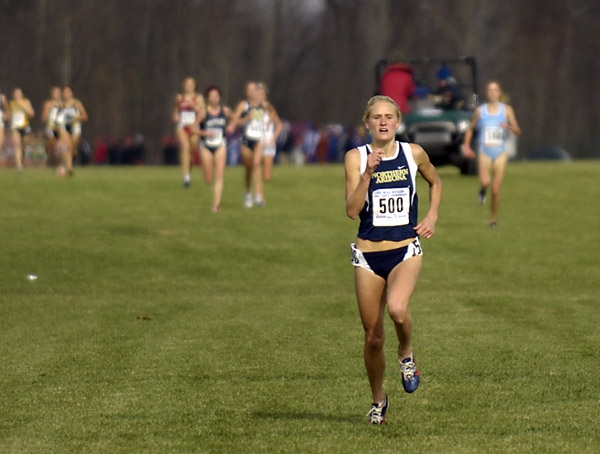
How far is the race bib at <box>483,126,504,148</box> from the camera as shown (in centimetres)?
2066

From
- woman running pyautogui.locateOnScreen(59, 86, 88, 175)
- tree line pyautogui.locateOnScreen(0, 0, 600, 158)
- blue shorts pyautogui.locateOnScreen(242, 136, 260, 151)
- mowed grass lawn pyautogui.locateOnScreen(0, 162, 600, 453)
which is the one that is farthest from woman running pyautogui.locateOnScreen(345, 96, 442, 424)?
tree line pyautogui.locateOnScreen(0, 0, 600, 158)

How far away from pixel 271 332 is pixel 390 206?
173 inches

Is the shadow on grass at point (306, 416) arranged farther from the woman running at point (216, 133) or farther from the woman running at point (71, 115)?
the woman running at point (71, 115)

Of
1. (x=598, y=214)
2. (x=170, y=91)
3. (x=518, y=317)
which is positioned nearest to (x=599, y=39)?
(x=170, y=91)

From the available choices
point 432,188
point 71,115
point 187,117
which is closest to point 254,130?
point 187,117

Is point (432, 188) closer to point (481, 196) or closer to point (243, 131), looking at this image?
point (243, 131)

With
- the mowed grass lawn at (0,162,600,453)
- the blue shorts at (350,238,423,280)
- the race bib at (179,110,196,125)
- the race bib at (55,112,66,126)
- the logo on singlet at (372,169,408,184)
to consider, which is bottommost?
the mowed grass lawn at (0,162,600,453)

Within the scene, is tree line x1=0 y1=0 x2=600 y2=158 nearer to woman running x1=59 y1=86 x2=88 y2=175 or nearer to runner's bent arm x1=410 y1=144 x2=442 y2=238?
woman running x1=59 y1=86 x2=88 y2=175

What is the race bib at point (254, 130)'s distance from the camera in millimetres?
23359

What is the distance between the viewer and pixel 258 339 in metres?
11.7

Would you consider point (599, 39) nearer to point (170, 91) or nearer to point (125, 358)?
point (170, 91)

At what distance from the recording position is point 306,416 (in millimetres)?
8531

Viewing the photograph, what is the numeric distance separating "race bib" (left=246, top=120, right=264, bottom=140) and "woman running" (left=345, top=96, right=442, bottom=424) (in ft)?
50.2

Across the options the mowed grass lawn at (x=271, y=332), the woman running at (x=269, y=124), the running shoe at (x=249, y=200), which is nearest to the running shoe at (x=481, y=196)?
the mowed grass lawn at (x=271, y=332)
